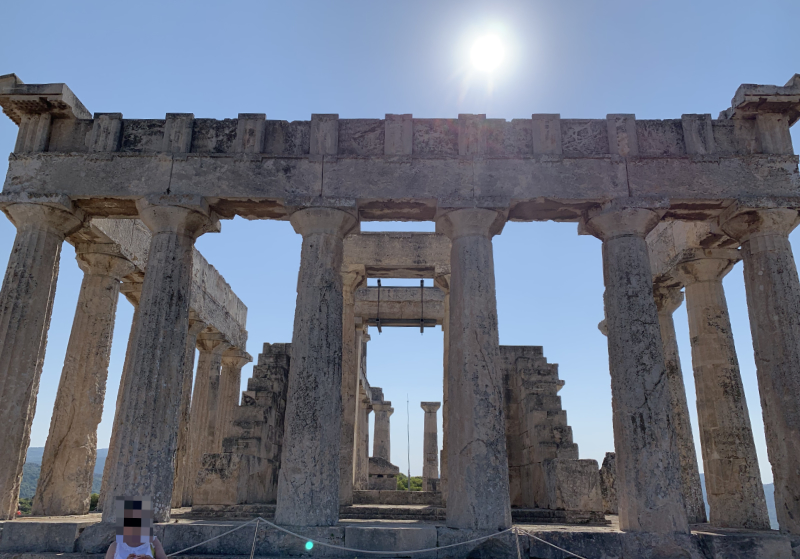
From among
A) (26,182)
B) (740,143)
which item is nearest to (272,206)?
(26,182)

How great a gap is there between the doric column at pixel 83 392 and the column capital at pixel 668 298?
14290 millimetres

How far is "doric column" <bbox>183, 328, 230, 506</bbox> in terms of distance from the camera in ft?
70.8

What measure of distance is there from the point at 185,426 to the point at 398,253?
28.9 ft

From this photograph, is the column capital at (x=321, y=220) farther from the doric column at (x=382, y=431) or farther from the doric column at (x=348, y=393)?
the doric column at (x=382, y=431)

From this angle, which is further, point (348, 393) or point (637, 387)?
point (348, 393)

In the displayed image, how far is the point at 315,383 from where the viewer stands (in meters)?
11.5

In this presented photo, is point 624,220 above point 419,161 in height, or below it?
below

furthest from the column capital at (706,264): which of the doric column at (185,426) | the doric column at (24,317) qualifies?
the doric column at (24,317)

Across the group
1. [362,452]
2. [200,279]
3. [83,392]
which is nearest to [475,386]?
[83,392]

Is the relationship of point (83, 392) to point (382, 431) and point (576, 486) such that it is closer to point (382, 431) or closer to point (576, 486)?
point (576, 486)

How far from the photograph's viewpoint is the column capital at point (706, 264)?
51.0ft

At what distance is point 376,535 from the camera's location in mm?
10305

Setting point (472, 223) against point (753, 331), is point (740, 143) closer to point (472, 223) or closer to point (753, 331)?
point (753, 331)

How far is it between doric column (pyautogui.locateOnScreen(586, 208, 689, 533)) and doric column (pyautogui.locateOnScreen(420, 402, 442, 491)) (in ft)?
74.5
